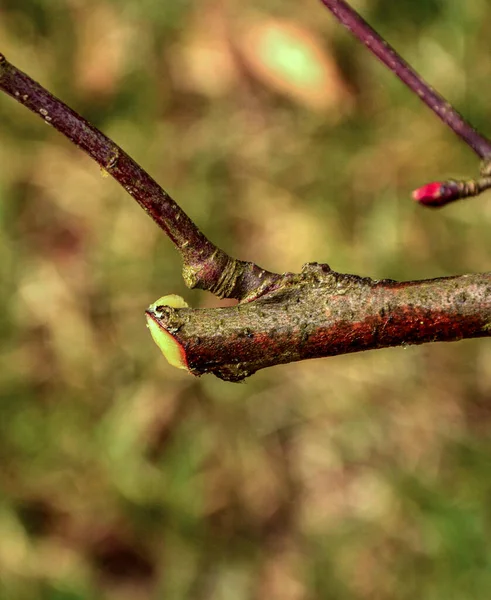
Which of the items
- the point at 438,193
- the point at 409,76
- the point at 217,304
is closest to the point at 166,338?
the point at 438,193

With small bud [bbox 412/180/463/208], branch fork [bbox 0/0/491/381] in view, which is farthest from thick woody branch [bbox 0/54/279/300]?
small bud [bbox 412/180/463/208]

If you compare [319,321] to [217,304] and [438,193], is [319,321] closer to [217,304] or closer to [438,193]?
[438,193]

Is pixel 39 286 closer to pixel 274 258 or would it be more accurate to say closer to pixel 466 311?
pixel 274 258

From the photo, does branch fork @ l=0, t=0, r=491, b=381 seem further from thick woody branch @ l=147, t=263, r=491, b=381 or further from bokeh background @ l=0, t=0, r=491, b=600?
bokeh background @ l=0, t=0, r=491, b=600

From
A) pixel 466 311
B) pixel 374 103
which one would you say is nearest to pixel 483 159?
pixel 466 311

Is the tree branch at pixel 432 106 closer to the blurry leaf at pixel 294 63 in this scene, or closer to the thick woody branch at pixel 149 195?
the thick woody branch at pixel 149 195

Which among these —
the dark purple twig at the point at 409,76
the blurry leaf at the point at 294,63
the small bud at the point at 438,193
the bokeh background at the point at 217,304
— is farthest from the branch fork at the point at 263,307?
the blurry leaf at the point at 294,63
